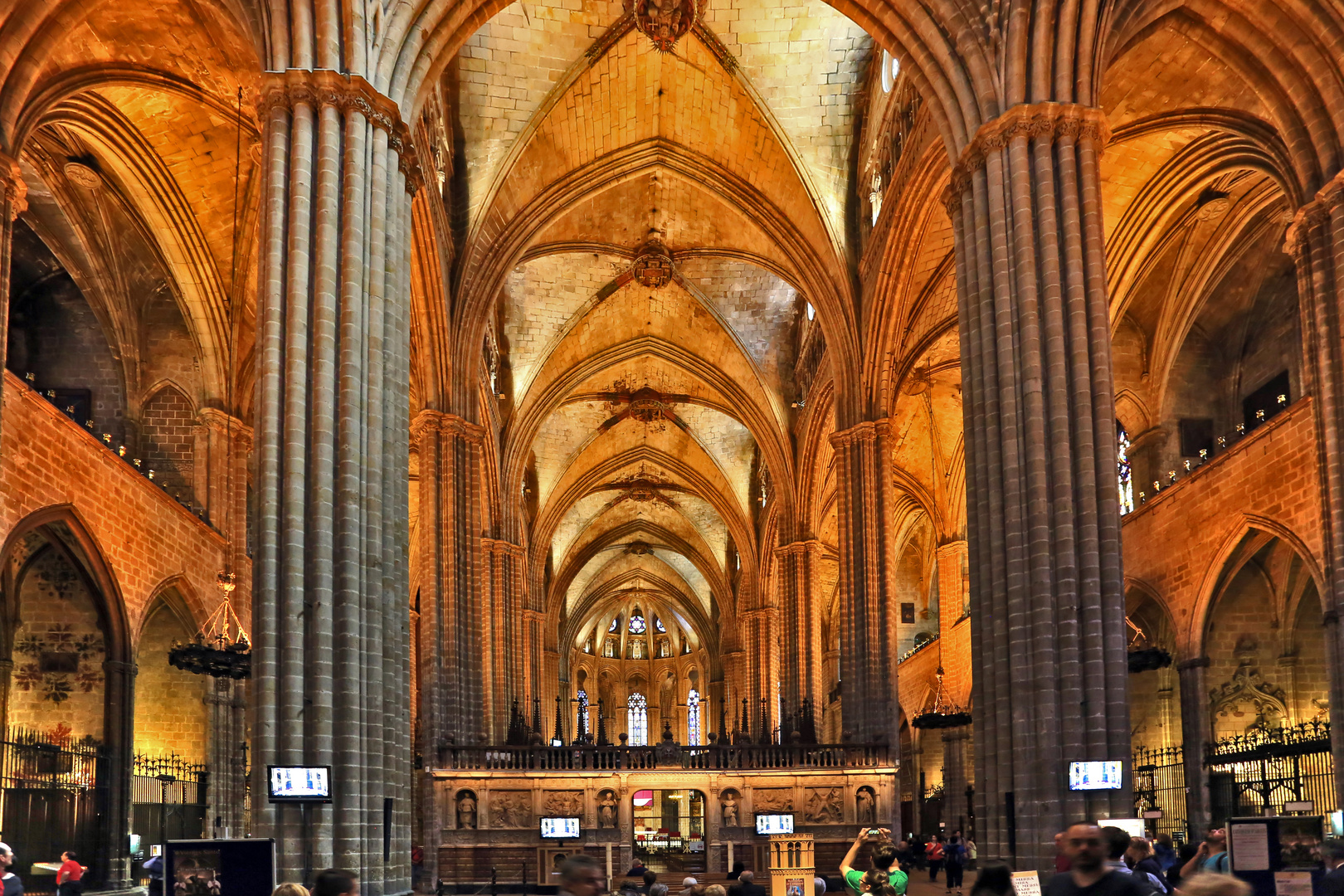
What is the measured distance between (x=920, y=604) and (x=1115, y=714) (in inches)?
1281

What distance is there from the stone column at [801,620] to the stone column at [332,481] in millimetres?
21997

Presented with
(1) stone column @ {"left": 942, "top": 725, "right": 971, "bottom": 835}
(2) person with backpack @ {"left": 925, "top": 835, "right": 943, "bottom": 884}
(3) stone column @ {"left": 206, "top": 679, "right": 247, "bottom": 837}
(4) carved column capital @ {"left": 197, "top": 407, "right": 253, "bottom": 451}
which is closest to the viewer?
(3) stone column @ {"left": 206, "top": 679, "right": 247, "bottom": 837}

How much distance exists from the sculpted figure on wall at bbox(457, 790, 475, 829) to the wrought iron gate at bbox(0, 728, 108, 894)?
20.7ft

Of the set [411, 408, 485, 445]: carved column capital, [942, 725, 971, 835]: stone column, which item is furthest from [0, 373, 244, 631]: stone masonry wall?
[942, 725, 971, 835]: stone column

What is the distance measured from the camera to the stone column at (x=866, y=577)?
2806 centimetres

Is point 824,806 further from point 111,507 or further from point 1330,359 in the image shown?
point 111,507

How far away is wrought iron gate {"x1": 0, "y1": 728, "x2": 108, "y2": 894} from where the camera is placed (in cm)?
2117

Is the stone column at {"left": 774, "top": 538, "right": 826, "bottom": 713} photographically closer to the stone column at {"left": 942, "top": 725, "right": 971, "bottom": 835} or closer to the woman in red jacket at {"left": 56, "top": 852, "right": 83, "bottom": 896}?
the stone column at {"left": 942, "top": 725, "right": 971, "bottom": 835}

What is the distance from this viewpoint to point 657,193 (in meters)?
32.4

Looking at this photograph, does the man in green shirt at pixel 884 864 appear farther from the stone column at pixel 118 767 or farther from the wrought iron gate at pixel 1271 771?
the stone column at pixel 118 767

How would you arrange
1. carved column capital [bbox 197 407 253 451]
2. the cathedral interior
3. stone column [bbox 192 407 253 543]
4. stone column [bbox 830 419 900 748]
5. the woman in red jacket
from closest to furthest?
the woman in red jacket → the cathedral interior → carved column capital [bbox 197 407 253 451] → stone column [bbox 192 407 253 543] → stone column [bbox 830 419 900 748]

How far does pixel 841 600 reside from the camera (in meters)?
29.4

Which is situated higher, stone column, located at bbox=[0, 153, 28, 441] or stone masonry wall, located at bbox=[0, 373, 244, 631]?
stone column, located at bbox=[0, 153, 28, 441]

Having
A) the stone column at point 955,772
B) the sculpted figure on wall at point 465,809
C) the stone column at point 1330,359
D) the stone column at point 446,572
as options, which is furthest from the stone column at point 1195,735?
the stone column at point 446,572
